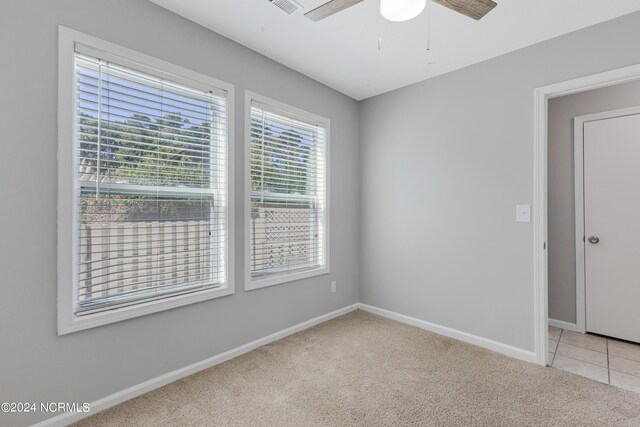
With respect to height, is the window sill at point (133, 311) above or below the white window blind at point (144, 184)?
below

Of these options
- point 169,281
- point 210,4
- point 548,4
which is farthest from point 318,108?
point 169,281

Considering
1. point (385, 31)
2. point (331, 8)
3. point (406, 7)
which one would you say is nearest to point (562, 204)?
point (385, 31)

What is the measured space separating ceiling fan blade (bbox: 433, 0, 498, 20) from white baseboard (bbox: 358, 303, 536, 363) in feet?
8.22

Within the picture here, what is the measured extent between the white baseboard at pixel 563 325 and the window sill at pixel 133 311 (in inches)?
131

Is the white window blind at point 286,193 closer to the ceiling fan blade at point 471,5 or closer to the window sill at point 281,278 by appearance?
the window sill at point 281,278

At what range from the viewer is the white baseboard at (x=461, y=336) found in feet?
8.18

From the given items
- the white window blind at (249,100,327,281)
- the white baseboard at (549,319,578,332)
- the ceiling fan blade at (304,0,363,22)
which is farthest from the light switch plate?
the ceiling fan blade at (304,0,363,22)

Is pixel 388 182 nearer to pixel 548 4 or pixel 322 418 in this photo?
pixel 548 4

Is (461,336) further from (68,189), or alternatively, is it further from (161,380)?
(68,189)

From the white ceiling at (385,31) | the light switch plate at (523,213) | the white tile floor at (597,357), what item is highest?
the white ceiling at (385,31)

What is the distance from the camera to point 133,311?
193 cm

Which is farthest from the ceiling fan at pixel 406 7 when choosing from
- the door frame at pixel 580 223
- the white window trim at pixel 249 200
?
the door frame at pixel 580 223

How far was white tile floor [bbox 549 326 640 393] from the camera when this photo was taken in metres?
2.22

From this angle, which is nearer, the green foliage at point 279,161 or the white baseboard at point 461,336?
the white baseboard at point 461,336
